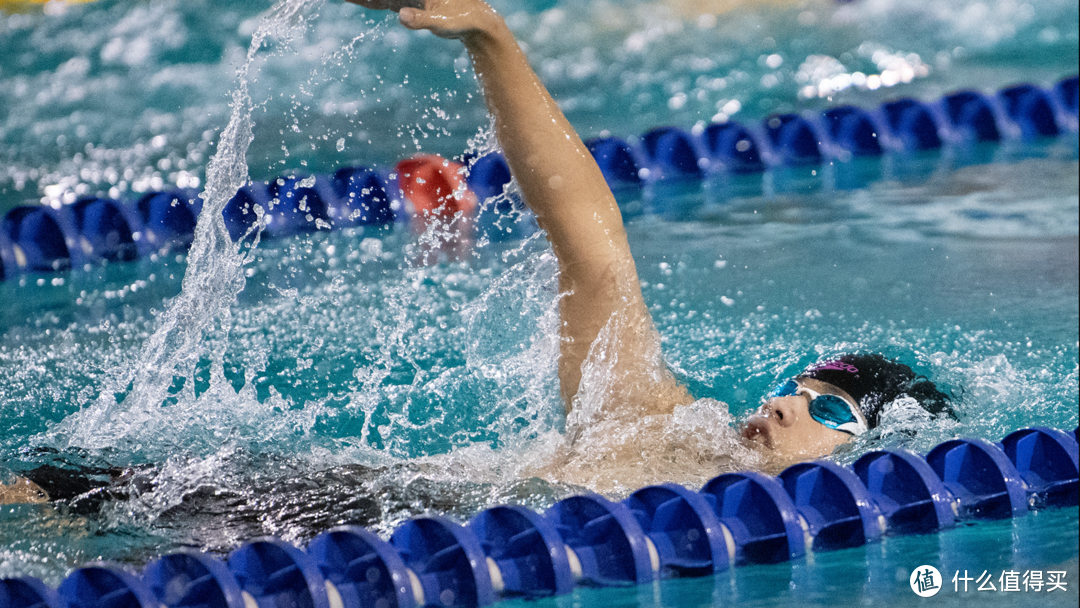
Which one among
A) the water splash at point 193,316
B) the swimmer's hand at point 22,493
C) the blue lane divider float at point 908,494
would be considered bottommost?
the blue lane divider float at point 908,494

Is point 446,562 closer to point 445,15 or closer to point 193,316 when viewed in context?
point 445,15

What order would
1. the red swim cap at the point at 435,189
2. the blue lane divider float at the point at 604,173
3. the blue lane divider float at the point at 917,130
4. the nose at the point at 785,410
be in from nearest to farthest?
the nose at the point at 785,410 → the blue lane divider float at the point at 604,173 → the red swim cap at the point at 435,189 → the blue lane divider float at the point at 917,130

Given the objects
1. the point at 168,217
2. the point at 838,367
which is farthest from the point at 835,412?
the point at 168,217

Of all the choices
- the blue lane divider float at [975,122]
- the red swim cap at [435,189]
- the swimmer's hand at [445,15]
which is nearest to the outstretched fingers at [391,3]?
the swimmer's hand at [445,15]

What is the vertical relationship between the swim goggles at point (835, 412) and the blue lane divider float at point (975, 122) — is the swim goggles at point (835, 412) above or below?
below

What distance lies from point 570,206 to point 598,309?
0.22 meters

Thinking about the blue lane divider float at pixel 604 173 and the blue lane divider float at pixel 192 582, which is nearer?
the blue lane divider float at pixel 192 582

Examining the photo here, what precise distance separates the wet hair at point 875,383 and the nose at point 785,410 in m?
0.10

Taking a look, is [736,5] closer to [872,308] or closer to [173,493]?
[872,308]

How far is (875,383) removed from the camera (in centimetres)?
210

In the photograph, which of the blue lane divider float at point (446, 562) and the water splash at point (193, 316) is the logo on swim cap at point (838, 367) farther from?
the water splash at point (193, 316)

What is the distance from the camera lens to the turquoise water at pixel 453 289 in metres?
1.82

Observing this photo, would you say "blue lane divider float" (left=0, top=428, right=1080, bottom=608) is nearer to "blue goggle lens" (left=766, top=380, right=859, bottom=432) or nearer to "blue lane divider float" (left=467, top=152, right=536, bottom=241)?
"blue goggle lens" (left=766, top=380, right=859, bottom=432)

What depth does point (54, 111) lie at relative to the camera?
567cm
